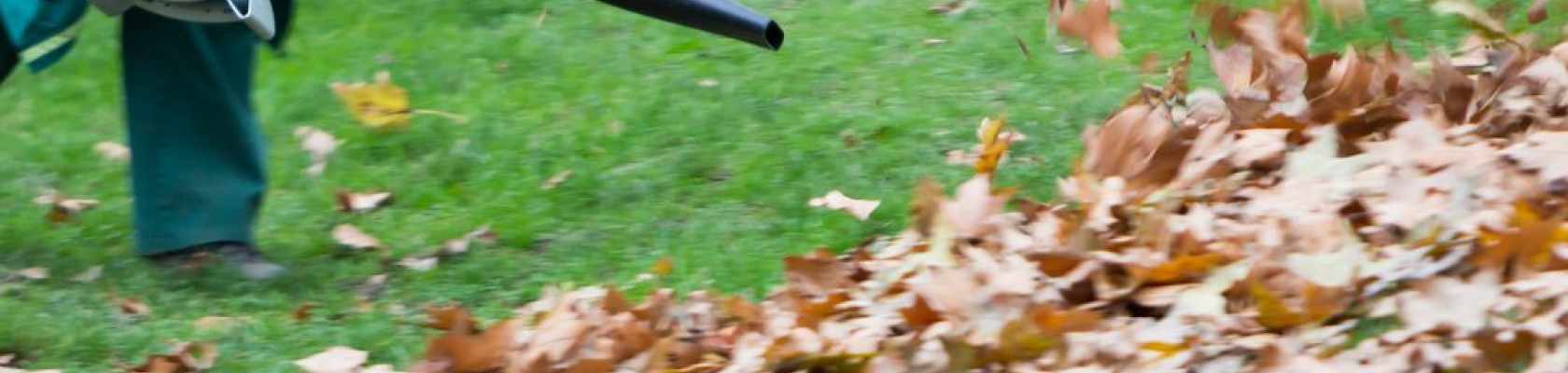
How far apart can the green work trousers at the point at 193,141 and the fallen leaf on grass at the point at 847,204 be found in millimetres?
1150

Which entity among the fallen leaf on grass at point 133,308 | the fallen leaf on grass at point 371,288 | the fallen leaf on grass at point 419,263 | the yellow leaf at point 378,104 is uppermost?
the yellow leaf at point 378,104

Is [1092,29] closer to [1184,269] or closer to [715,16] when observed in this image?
[715,16]

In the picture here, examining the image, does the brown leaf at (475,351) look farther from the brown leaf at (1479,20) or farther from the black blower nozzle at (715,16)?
the brown leaf at (1479,20)

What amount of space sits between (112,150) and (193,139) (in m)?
1.23

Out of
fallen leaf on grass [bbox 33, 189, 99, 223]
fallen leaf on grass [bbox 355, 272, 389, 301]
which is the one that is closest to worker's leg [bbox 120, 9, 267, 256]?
fallen leaf on grass [bbox 355, 272, 389, 301]

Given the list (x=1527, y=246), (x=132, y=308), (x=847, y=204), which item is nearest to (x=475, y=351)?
(x=132, y=308)

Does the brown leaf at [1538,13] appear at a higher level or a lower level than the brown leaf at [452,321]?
higher

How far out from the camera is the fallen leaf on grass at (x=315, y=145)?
5083 millimetres

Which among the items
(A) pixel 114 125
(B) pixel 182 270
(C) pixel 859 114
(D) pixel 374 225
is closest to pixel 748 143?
(C) pixel 859 114

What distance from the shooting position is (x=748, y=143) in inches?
188

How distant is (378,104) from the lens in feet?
17.4

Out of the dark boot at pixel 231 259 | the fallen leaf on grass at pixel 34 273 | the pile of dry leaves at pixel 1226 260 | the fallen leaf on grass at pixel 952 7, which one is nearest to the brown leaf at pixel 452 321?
the pile of dry leaves at pixel 1226 260

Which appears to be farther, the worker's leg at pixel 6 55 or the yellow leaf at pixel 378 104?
the yellow leaf at pixel 378 104

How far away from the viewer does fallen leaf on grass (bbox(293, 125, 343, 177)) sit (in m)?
5.08
